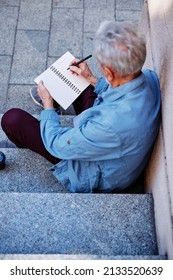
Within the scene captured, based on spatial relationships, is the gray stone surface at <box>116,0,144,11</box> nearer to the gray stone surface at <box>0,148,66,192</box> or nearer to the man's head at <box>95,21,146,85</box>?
the gray stone surface at <box>0,148,66,192</box>

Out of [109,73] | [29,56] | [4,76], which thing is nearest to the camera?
[109,73]

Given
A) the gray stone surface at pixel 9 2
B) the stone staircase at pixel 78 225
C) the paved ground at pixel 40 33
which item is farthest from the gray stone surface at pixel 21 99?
the stone staircase at pixel 78 225

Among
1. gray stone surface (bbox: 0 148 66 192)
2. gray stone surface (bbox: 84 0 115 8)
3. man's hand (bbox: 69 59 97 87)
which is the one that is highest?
gray stone surface (bbox: 84 0 115 8)

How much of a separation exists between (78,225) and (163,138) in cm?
66

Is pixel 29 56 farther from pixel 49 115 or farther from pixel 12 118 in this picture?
pixel 49 115

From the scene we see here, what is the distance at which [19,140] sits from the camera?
3.07 metres

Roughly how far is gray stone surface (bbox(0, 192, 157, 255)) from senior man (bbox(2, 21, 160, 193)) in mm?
181

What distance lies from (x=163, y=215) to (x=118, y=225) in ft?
0.91

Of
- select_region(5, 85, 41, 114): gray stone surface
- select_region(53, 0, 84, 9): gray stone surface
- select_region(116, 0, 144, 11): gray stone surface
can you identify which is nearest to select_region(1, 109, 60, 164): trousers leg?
select_region(5, 85, 41, 114): gray stone surface

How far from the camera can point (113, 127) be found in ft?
7.38

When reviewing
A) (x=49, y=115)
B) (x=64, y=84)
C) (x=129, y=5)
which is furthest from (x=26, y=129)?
(x=129, y=5)

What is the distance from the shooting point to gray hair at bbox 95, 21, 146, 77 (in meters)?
2.18

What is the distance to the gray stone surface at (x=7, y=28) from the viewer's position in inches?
173
